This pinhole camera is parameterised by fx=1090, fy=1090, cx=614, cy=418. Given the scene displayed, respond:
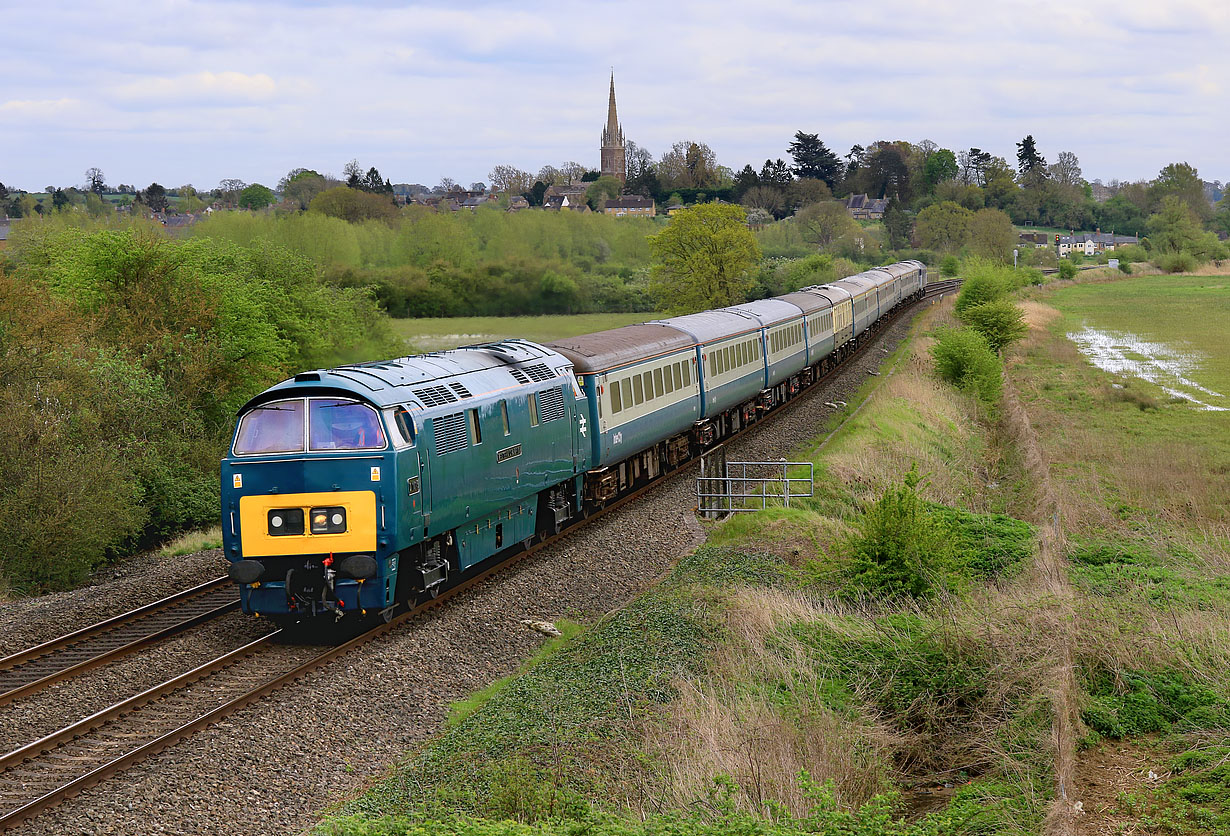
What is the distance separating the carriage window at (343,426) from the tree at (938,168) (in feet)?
568

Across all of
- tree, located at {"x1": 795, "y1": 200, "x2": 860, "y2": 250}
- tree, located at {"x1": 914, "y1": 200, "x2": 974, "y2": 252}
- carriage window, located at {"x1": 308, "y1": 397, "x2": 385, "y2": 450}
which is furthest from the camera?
tree, located at {"x1": 914, "y1": 200, "x2": 974, "y2": 252}

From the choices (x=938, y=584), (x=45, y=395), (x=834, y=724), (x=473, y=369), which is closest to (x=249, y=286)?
(x=45, y=395)

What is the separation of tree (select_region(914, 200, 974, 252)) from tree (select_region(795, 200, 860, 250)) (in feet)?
44.9

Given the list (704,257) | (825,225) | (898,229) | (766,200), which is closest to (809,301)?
(704,257)

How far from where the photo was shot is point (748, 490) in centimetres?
2350

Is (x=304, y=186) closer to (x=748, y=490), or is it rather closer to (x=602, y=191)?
(x=602, y=191)

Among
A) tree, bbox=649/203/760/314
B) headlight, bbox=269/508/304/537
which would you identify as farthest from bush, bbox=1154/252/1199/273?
headlight, bbox=269/508/304/537

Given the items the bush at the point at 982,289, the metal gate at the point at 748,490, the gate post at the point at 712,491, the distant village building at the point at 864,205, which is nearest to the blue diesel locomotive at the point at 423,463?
the gate post at the point at 712,491

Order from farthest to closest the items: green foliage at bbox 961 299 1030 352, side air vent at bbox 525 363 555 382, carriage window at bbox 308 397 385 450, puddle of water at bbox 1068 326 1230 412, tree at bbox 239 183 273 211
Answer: tree at bbox 239 183 273 211 < green foliage at bbox 961 299 1030 352 < puddle of water at bbox 1068 326 1230 412 < side air vent at bbox 525 363 555 382 < carriage window at bbox 308 397 385 450

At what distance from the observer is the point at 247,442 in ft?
45.3

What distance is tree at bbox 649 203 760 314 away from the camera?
71.2 metres

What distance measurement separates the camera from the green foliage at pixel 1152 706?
1029cm

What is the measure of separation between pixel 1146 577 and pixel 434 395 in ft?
33.1

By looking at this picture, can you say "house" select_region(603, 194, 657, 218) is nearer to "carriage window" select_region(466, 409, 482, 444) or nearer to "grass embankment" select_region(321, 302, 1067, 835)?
"grass embankment" select_region(321, 302, 1067, 835)
